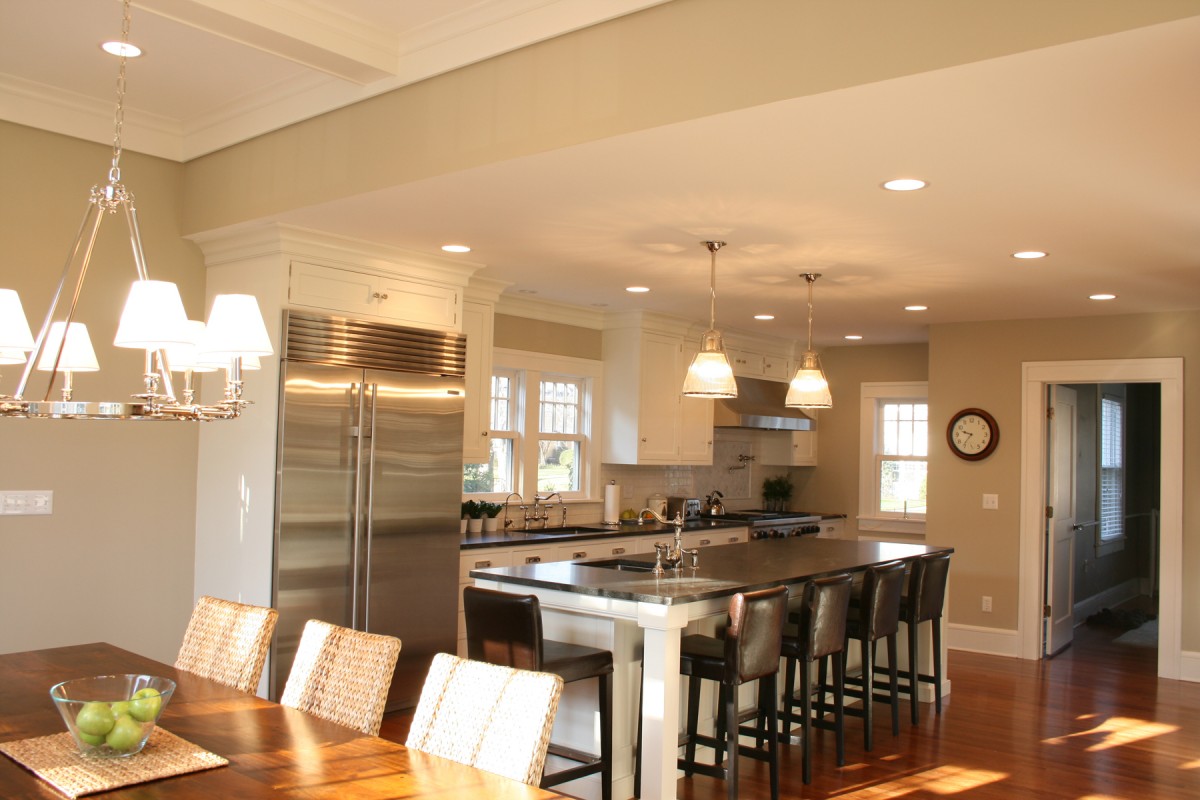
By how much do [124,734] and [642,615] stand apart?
6.45ft

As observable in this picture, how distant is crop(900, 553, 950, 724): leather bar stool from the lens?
16.9ft

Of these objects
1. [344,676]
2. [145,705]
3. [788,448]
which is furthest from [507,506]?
[145,705]

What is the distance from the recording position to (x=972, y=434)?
23.7 feet

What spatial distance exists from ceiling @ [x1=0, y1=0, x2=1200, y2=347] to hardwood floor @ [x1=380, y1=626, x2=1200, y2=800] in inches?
93.1

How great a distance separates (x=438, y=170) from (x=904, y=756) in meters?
3.37

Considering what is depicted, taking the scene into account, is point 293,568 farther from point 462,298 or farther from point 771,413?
point 771,413

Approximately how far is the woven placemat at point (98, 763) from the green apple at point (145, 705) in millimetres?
89

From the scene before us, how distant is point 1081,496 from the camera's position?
8055 millimetres

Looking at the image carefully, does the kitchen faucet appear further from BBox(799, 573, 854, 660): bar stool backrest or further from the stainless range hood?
BBox(799, 573, 854, 660): bar stool backrest

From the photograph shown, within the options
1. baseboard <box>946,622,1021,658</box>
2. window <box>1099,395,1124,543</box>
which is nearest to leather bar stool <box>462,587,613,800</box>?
baseboard <box>946,622,1021,658</box>

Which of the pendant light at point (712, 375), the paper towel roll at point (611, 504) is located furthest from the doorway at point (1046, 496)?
the pendant light at point (712, 375)

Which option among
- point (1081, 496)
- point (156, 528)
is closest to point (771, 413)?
point (1081, 496)

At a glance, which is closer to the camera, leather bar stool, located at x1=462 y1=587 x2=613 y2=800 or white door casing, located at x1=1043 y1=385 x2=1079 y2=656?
leather bar stool, located at x1=462 y1=587 x2=613 y2=800

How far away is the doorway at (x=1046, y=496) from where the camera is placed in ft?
20.9
